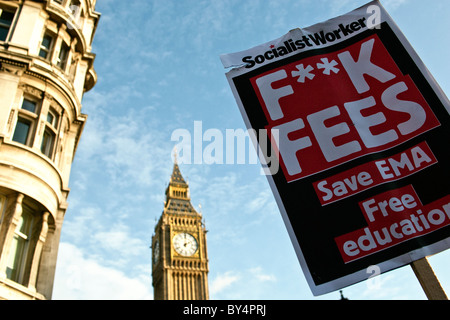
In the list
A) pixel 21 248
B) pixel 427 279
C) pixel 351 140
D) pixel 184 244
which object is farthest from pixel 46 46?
pixel 184 244

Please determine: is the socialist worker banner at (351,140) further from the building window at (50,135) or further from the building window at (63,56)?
the building window at (63,56)

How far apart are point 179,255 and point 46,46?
8329 centimetres

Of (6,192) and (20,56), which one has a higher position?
(20,56)

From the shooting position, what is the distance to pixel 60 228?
44.4 ft

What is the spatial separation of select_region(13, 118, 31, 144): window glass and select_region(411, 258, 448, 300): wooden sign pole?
12799mm

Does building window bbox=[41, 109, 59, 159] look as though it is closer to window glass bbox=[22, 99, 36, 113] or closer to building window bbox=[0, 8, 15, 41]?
window glass bbox=[22, 99, 36, 113]

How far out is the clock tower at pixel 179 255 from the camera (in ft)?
297

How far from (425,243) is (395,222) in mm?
299

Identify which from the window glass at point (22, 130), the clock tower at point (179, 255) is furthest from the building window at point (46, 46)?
the clock tower at point (179, 255)

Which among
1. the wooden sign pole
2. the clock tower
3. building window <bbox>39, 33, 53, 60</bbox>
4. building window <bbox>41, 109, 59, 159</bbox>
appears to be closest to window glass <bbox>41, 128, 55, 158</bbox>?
building window <bbox>41, 109, 59, 159</bbox>

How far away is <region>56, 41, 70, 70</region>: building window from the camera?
1564 cm

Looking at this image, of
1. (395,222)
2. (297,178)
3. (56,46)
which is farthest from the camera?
(56,46)
